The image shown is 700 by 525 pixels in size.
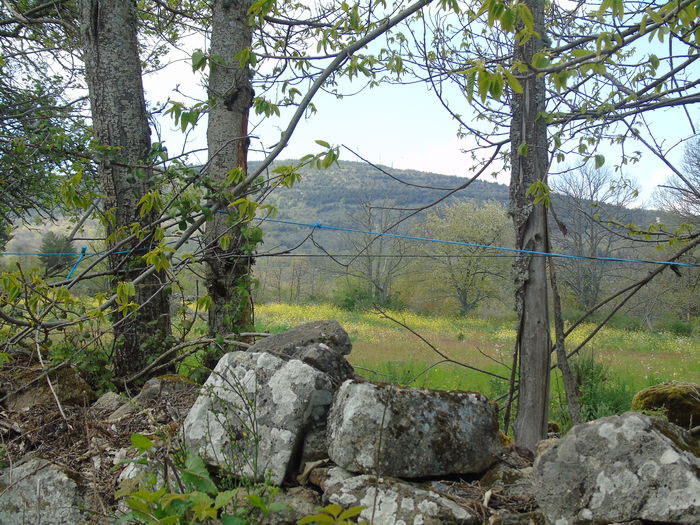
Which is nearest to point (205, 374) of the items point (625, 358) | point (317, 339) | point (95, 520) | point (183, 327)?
point (183, 327)

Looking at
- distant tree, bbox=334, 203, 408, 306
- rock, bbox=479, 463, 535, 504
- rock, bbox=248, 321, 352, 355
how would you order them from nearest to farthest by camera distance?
rock, bbox=479, 463, 535, 504 → rock, bbox=248, 321, 352, 355 → distant tree, bbox=334, 203, 408, 306

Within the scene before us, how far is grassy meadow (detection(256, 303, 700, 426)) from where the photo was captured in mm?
9109

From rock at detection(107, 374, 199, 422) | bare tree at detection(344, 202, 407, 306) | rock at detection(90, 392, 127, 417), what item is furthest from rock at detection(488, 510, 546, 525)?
bare tree at detection(344, 202, 407, 306)

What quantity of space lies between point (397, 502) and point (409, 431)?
0.33m

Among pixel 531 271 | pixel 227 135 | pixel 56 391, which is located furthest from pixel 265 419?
pixel 227 135

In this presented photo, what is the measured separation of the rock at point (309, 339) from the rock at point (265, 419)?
53cm

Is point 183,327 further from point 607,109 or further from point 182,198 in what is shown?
point 607,109

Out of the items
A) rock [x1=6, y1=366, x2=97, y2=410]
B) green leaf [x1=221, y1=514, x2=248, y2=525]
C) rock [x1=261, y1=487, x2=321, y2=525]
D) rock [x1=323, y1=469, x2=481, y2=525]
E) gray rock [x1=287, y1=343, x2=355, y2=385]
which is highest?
gray rock [x1=287, y1=343, x2=355, y2=385]

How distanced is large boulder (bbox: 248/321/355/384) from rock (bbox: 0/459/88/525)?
1.17 meters

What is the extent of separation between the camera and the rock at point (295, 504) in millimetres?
2139

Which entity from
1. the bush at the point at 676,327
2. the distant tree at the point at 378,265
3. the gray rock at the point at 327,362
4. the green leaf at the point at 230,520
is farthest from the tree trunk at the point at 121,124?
the bush at the point at 676,327

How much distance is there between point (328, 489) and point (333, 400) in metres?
0.47

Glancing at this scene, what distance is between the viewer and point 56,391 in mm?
3883

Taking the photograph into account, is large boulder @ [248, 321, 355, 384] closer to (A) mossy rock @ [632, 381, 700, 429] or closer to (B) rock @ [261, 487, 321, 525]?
(B) rock @ [261, 487, 321, 525]
